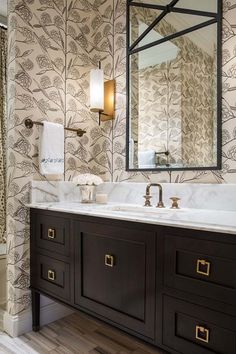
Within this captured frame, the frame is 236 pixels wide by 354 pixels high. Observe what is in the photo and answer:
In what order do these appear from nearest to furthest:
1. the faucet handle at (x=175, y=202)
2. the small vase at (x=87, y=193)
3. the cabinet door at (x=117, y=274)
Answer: the cabinet door at (x=117, y=274) → the faucet handle at (x=175, y=202) → the small vase at (x=87, y=193)

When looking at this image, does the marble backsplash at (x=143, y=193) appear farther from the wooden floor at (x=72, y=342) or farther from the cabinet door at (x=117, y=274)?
the wooden floor at (x=72, y=342)

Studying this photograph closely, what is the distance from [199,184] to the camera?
1.58 metres

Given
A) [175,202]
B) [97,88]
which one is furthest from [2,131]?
[175,202]

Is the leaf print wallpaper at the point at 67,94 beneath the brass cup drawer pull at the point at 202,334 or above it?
above

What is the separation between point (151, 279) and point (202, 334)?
0.27m

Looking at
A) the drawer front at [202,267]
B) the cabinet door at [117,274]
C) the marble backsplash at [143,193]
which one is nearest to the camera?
the drawer front at [202,267]

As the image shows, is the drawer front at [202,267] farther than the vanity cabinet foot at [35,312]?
No

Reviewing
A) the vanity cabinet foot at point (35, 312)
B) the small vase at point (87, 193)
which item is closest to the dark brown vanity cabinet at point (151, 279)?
the vanity cabinet foot at point (35, 312)

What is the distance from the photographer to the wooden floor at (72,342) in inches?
63.4

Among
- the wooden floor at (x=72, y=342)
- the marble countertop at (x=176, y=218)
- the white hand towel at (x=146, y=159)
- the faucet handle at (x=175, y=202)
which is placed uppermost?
the white hand towel at (x=146, y=159)

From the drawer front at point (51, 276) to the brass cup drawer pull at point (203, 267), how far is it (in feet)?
2.71

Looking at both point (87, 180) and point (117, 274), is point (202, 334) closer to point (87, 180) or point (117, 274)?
point (117, 274)

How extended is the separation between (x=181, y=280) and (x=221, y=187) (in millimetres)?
622

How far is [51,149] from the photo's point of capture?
1888mm
